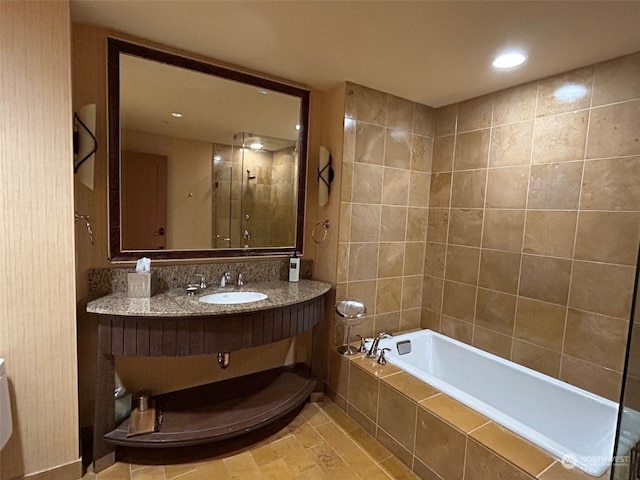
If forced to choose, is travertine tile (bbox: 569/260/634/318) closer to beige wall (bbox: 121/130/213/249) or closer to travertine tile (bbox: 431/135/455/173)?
travertine tile (bbox: 431/135/455/173)

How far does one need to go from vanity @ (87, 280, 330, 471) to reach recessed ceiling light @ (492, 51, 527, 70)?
1.71 meters

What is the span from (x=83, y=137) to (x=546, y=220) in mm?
2659

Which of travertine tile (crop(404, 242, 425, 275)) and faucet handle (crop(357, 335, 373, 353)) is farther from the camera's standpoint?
travertine tile (crop(404, 242, 425, 275))

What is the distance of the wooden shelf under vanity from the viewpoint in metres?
1.76

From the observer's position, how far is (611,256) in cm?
185

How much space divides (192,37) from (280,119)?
0.73 meters

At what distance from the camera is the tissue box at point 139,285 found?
1.82 metres

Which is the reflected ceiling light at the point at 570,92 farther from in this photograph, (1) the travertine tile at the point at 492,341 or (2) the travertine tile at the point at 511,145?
(1) the travertine tile at the point at 492,341

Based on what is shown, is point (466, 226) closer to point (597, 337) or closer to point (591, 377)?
point (597, 337)

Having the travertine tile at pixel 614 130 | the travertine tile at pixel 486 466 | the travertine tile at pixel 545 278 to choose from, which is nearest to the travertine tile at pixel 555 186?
the travertine tile at pixel 614 130

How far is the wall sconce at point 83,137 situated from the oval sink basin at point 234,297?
932 millimetres

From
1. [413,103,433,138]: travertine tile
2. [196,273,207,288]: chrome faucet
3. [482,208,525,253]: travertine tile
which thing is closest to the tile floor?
[196,273,207,288]: chrome faucet

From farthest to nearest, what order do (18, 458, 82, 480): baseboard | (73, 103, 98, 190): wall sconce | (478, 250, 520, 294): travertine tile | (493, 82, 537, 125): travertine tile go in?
(478, 250, 520, 294): travertine tile
(493, 82, 537, 125): travertine tile
(73, 103, 98, 190): wall sconce
(18, 458, 82, 480): baseboard

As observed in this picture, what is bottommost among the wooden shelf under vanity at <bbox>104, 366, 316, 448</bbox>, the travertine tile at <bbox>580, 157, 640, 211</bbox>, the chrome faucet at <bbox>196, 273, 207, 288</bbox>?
the wooden shelf under vanity at <bbox>104, 366, 316, 448</bbox>
